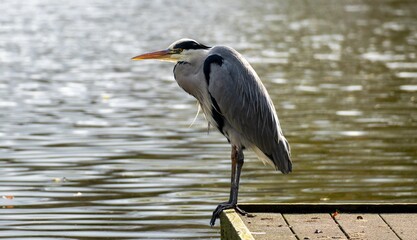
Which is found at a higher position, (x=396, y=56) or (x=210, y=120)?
(x=210, y=120)

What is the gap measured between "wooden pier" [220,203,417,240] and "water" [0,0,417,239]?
1.29 metres

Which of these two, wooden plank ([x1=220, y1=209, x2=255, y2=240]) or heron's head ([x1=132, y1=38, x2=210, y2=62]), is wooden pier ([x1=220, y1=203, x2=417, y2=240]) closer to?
wooden plank ([x1=220, y1=209, x2=255, y2=240])

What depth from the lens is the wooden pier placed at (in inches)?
282

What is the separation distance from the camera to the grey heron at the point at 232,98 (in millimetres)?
7867

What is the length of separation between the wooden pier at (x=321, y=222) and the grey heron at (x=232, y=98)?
0.27 m

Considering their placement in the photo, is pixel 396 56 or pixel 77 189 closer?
pixel 77 189

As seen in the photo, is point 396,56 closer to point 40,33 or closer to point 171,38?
point 171,38

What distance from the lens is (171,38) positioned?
26281mm

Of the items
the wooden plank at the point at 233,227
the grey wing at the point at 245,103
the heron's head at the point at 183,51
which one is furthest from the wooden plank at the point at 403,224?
the heron's head at the point at 183,51

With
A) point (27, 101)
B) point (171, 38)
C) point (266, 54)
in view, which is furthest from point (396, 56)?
point (27, 101)

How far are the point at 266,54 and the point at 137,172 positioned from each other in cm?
1177

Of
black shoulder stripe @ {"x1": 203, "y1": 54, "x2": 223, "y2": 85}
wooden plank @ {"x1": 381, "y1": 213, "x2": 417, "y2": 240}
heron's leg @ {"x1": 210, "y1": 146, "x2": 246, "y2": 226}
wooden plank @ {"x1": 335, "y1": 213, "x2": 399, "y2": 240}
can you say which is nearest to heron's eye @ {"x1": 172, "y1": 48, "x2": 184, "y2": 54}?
black shoulder stripe @ {"x1": 203, "y1": 54, "x2": 223, "y2": 85}

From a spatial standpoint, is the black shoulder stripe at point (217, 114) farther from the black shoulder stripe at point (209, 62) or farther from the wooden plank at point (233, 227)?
the wooden plank at point (233, 227)

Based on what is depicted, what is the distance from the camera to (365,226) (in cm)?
Result: 743
